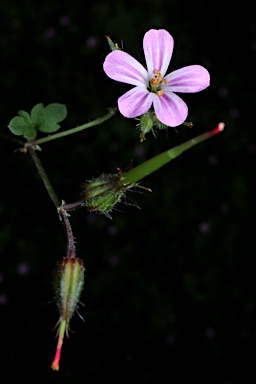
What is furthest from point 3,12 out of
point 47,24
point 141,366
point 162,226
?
point 141,366

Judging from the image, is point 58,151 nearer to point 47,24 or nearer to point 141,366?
point 47,24

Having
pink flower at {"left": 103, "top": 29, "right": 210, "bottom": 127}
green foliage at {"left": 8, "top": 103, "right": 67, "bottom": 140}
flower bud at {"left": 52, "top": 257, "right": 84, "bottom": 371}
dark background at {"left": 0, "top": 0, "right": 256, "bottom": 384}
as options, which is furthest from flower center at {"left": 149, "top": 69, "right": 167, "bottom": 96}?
dark background at {"left": 0, "top": 0, "right": 256, "bottom": 384}

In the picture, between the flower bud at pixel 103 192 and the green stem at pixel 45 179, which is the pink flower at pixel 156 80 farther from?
the green stem at pixel 45 179

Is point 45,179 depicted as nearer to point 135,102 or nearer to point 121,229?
point 135,102

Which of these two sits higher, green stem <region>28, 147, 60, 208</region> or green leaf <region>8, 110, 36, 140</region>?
green leaf <region>8, 110, 36, 140</region>

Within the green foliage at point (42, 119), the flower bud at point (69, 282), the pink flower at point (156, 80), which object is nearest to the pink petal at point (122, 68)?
Answer: the pink flower at point (156, 80)

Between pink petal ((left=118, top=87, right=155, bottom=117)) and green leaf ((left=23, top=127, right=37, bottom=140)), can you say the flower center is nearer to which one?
pink petal ((left=118, top=87, right=155, bottom=117))
